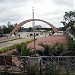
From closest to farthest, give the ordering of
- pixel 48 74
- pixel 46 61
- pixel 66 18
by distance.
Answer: pixel 48 74
pixel 46 61
pixel 66 18

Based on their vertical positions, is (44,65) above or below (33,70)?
above

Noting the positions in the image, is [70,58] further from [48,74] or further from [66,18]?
[66,18]

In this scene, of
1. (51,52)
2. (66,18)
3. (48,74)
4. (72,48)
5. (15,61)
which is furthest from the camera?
(66,18)

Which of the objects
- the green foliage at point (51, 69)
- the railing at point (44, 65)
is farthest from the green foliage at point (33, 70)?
the green foliage at point (51, 69)

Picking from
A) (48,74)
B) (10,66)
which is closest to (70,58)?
(48,74)

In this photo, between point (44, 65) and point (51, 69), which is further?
point (44, 65)

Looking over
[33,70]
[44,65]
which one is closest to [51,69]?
[44,65]

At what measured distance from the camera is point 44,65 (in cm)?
1055

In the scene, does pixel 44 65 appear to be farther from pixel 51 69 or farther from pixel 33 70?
pixel 33 70

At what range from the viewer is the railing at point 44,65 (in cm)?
1020

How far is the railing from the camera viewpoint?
1020cm

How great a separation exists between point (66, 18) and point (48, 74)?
74.0 m

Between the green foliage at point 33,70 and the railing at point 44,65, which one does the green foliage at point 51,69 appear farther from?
the green foliage at point 33,70

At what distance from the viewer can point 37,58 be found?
33.4 feet
